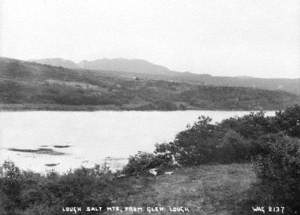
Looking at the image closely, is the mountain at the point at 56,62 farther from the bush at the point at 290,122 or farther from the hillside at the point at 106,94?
the bush at the point at 290,122

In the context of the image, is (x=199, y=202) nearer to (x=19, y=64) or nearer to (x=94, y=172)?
(x=94, y=172)

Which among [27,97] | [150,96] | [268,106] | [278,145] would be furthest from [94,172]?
[268,106]

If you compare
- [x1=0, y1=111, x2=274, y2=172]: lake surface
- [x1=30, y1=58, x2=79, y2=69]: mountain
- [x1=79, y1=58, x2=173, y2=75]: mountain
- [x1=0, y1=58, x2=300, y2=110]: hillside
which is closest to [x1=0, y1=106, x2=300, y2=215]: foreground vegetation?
[x1=0, y1=111, x2=274, y2=172]: lake surface

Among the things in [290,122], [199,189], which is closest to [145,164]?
[199,189]

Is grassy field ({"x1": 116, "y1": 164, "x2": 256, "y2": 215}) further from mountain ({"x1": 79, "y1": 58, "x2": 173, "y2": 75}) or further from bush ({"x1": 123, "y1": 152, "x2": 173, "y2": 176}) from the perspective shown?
mountain ({"x1": 79, "y1": 58, "x2": 173, "y2": 75})

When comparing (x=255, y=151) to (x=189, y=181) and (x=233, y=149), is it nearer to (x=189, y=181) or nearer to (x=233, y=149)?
(x=233, y=149)
